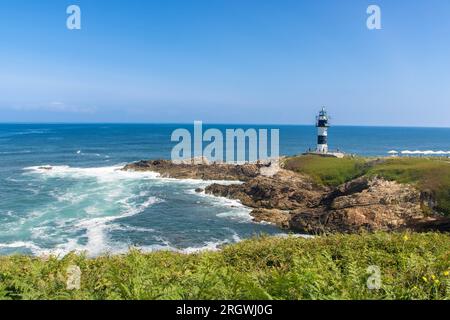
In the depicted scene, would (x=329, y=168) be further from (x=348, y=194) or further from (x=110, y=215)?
(x=110, y=215)

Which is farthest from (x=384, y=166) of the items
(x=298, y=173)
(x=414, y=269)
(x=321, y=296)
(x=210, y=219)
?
(x=321, y=296)

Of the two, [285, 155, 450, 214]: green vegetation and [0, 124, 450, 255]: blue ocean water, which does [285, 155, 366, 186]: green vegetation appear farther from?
[0, 124, 450, 255]: blue ocean water

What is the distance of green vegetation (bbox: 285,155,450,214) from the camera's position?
47.0 meters

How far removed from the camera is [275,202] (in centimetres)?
5594

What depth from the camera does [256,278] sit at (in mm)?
9523

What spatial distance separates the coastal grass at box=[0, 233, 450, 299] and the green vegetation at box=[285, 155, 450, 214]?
116 ft

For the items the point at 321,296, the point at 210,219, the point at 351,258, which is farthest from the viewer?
the point at 210,219

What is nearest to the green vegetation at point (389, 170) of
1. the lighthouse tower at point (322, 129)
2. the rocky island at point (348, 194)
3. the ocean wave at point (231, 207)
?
the rocky island at point (348, 194)

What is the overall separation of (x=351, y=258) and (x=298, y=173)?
5534cm

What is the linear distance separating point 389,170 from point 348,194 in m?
8.14

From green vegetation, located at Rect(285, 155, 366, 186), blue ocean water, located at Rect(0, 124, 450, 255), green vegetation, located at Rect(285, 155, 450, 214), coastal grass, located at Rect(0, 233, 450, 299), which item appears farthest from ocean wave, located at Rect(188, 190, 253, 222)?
coastal grass, located at Rect(0, 233, 450, 299)
